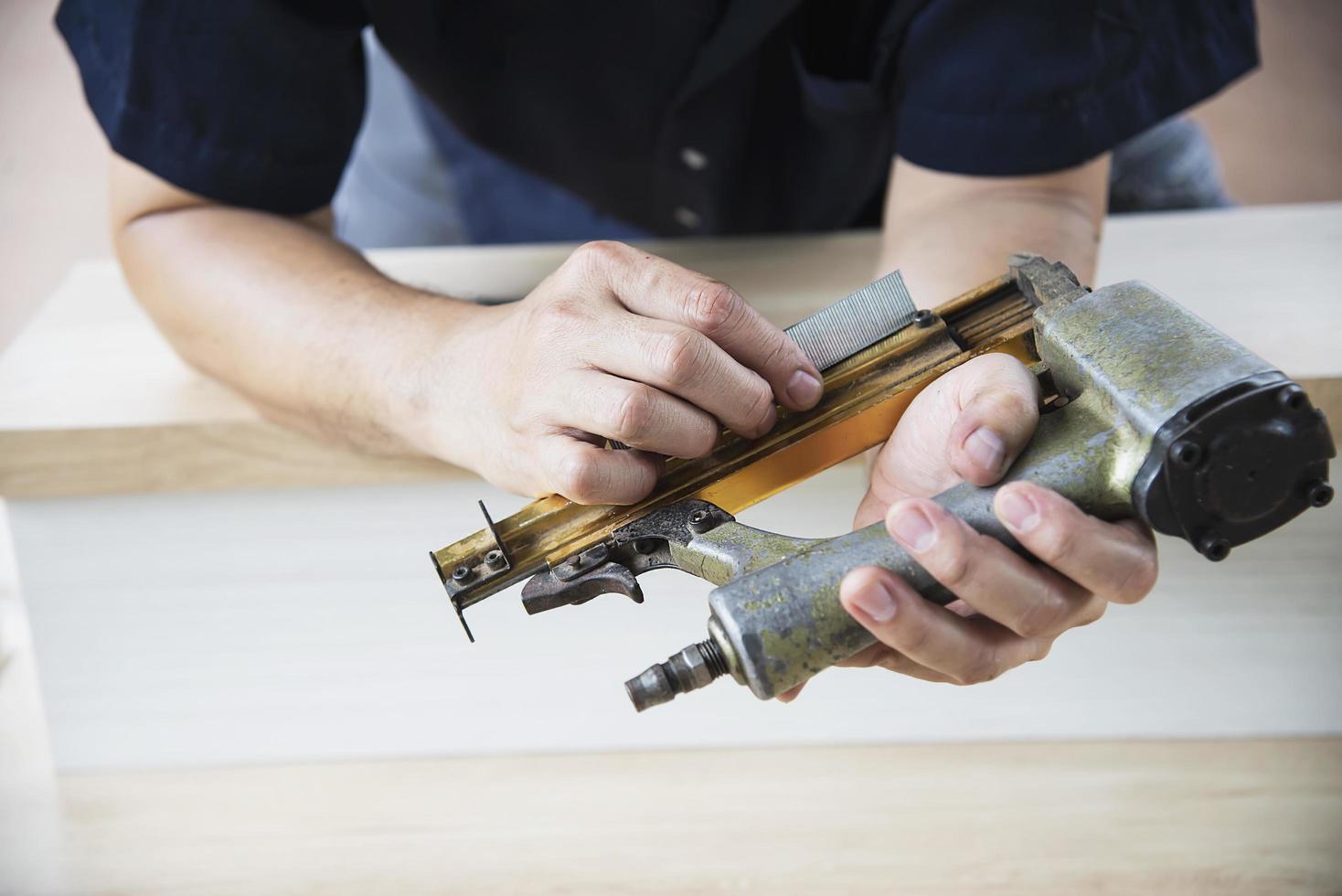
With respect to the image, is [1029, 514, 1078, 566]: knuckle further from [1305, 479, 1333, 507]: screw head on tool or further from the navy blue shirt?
the navy blue shirt

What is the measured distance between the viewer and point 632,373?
0.41m

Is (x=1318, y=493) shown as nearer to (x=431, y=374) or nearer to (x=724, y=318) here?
(x=724, y=318)

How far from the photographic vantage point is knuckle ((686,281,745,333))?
410 millimetres

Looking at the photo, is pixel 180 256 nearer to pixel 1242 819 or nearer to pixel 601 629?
pixel 601 629

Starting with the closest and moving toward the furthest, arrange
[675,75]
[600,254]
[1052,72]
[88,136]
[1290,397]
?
[1290,397], [600,254], [1052,72], [675,75], [88,136]

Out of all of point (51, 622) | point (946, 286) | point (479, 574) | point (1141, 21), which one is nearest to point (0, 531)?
point (51, 622)

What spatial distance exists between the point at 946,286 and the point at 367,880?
462mm

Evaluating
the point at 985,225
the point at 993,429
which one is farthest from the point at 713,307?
the point at 985,225

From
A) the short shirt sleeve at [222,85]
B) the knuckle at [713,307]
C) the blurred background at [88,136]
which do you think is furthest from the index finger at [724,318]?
the blurred background at [88,136]

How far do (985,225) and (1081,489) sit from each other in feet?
0.88

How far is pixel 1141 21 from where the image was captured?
23.4 inches

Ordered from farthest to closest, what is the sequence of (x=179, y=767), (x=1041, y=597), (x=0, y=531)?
(x=0, y=531) < (x=179, y=767) < (x=1041, y=597)

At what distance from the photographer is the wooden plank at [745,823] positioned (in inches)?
23.8

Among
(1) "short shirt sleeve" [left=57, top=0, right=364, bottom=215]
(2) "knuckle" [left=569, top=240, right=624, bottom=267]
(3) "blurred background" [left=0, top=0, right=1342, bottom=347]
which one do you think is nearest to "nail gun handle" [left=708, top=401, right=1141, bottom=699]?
(2) "knuckle" [left=569, top=240, right=624, bottom=267]
